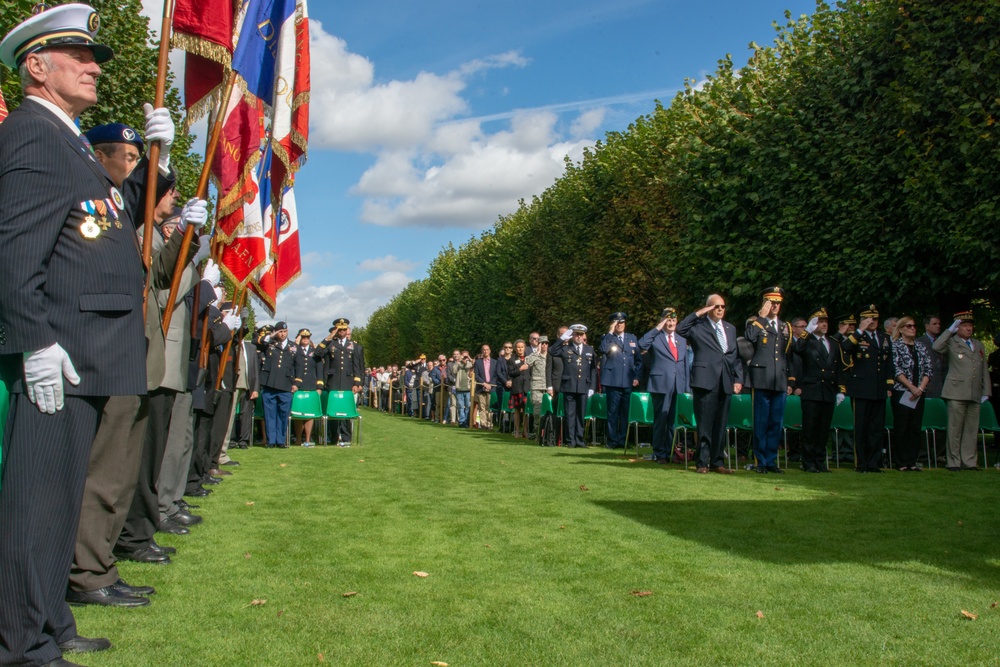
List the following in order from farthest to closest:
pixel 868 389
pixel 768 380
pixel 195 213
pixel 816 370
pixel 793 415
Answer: pixel 793 415 → pixel 868 389 → pixel 816 370 → pixel 768 380 → pixel 195 213

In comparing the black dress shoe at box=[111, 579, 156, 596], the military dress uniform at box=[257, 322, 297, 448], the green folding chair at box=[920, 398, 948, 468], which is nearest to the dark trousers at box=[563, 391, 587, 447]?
the military dress uniform at box=[257, 322, 297, 448]

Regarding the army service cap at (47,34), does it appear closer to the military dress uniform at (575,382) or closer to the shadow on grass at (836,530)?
the shadow on grass at (836,530)

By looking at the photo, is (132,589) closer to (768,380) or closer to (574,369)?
(768,380)

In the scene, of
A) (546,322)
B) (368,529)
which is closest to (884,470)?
(368,529)

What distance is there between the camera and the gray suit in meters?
13.7

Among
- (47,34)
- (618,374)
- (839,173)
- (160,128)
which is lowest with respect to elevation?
(618,374)

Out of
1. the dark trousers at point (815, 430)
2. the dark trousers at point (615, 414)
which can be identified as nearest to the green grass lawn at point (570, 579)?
the dark trousers at point (815, 430)

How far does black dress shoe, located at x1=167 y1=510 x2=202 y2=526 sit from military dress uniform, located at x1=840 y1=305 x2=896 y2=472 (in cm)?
976

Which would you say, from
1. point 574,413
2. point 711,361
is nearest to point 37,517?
point 711,361

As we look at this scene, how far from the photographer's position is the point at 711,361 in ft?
40.1

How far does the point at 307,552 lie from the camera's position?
6.36 meters

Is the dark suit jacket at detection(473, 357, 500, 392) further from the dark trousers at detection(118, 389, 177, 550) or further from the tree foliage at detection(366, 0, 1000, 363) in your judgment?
the dark trousers at detection(118, 389, 177, 550)

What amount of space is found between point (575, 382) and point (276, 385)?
6039 mm

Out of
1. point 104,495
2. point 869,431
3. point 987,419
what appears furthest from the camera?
point 987,419
